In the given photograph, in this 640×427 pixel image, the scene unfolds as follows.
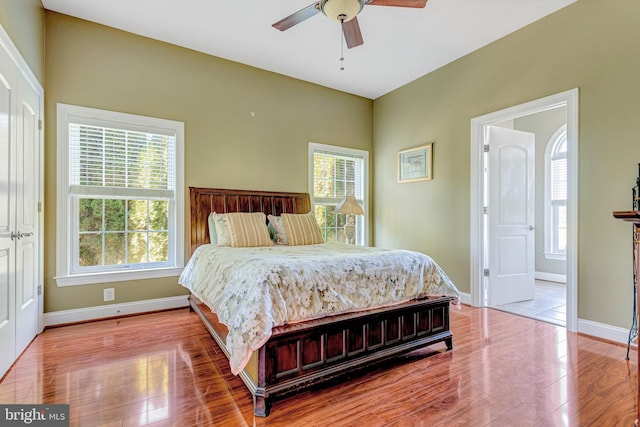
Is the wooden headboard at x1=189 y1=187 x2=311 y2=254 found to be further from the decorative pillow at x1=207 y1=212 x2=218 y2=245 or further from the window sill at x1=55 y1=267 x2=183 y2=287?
the window sill at x1=55 y1=267 x2=183 y2=287

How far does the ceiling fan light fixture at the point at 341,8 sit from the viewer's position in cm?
221

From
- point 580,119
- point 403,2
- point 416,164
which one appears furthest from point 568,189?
point 403,2

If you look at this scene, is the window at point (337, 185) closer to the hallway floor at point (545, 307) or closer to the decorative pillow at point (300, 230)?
the decorative pillow at point (300, 230)

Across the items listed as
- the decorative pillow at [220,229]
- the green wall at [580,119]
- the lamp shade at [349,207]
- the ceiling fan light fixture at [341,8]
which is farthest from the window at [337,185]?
the ceiling fan light fixture at [341,8]

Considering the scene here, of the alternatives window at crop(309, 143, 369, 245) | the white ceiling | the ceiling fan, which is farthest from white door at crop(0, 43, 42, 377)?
window at crop(309, 143, 369, 245)

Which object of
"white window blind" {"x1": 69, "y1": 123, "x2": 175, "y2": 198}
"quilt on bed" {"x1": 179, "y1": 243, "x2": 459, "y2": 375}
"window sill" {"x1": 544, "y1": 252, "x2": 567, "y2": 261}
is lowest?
"window sill" {"x1": 544, "y1": 252, "x2": 567, "y2": 261}

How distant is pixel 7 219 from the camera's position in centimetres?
219

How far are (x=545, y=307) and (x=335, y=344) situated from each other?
3037 millimetres

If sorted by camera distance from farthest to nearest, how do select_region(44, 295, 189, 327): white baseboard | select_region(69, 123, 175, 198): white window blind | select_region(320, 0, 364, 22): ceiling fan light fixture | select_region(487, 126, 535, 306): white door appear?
select_region(487, 126, 535, 306): white door < select_region(69, 123, 175, 198): white window blind < select_region(44, 295, 189, 327): white baseboard < select_region(320, 0, 364, 22): ceiling fan light fixture

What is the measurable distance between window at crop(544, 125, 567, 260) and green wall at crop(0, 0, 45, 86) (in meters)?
6.71

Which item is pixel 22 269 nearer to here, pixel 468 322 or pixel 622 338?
pixel 468 322

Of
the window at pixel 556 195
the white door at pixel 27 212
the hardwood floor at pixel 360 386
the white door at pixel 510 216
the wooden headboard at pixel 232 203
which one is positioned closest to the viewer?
the hardwood floor at pixel 360 386

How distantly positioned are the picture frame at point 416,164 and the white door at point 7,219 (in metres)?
4.15

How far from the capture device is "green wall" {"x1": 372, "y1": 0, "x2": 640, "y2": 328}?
271 centimetres
